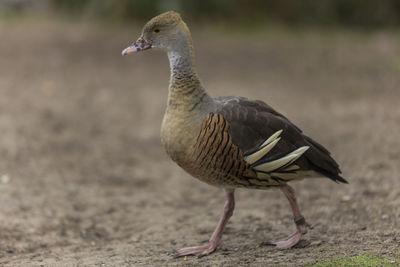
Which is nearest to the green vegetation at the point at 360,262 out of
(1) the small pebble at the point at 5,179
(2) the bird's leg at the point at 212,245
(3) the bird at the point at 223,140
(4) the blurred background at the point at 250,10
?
(3) the bird at the point at 223,140

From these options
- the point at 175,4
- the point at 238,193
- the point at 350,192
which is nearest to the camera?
the point at 350,192

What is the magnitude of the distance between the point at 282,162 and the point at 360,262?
0.96 meters

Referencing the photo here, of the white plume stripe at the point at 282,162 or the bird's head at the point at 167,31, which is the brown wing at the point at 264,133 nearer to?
the white plume stripe at the point at 282,162

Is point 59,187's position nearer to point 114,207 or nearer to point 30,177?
point 30,177

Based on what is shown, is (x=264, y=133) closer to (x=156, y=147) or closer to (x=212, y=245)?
(x=212, y=245)

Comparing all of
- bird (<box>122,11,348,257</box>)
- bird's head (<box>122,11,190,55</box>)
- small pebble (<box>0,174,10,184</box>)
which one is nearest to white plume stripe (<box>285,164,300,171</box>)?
bird (<box>122,11,348,257</box>)

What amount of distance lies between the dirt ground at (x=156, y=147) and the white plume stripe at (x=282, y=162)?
26.3 inches

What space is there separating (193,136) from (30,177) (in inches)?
129

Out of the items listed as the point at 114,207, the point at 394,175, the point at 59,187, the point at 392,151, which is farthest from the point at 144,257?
the point at 392,151

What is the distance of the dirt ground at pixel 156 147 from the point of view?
193 inches

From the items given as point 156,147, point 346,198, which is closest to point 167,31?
point 346,198

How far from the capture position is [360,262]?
3.84m

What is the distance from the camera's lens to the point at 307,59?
1205cm

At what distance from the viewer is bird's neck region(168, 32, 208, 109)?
4461 mm
